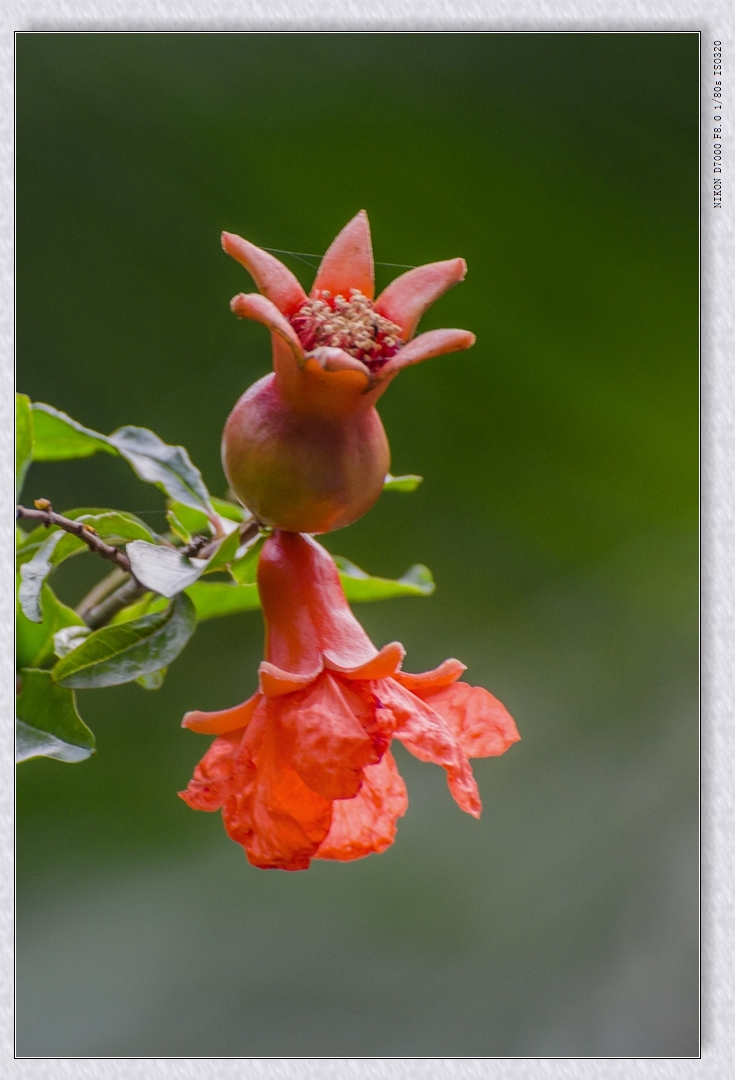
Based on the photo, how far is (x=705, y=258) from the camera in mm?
712

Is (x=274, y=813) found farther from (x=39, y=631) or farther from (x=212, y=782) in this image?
(x=39, y=631)

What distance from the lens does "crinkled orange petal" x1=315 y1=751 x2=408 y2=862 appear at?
495mm

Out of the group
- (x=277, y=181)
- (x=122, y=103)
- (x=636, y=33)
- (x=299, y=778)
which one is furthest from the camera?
(x=277, y=181)

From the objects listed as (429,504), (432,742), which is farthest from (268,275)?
(429,504)

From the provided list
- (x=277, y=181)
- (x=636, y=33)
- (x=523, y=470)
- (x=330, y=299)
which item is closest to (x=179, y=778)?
(x=523, y=470)

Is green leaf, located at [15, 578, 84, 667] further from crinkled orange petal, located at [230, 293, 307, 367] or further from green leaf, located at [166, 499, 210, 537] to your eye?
crinkled orange petal, located at [230, 293, 307, 367]

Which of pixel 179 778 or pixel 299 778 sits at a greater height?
pixel 299 778

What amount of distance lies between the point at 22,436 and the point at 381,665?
0.31 m

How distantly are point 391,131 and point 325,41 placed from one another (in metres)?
0.23

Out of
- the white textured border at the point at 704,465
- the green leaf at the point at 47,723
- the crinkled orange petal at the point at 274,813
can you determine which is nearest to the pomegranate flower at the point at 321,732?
the crinkled orange petal at the point at 274,813

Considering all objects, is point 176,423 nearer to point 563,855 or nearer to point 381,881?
point 381,881

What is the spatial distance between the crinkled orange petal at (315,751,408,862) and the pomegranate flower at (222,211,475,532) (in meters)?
0.15

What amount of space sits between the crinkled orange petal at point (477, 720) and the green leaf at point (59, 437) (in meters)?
0.32

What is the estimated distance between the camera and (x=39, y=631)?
60 centimetres
